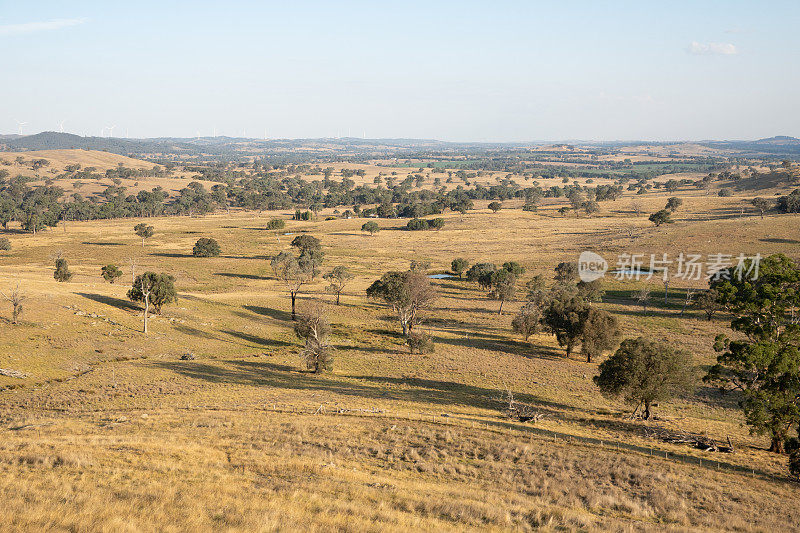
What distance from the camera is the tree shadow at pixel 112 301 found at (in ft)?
208

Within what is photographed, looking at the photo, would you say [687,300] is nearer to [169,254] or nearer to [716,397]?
[716,397]

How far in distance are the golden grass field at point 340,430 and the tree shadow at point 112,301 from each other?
50 cm

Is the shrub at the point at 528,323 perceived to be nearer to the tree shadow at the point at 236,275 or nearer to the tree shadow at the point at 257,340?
the tree shadow at the point at 257,340

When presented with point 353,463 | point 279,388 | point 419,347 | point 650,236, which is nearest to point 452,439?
point 353,463

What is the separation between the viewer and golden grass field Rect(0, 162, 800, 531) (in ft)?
56.1

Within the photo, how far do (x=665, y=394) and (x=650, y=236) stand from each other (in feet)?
334

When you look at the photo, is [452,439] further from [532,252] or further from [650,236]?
[650,236]

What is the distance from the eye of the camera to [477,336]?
213 feet

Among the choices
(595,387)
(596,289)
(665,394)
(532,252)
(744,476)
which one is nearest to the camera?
(744,476)

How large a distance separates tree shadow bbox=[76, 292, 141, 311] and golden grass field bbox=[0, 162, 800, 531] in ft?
1.62

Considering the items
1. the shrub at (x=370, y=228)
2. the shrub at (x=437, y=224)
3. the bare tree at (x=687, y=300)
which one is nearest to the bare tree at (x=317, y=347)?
the bare tree at (x=687, y=300)

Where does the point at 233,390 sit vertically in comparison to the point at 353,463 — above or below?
below

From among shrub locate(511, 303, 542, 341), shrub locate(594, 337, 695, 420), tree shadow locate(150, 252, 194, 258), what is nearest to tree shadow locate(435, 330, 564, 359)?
shrub locate(511, 303, 542, 341)

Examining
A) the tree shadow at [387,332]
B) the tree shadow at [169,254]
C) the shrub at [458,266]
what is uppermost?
the shrub at [458,266]
